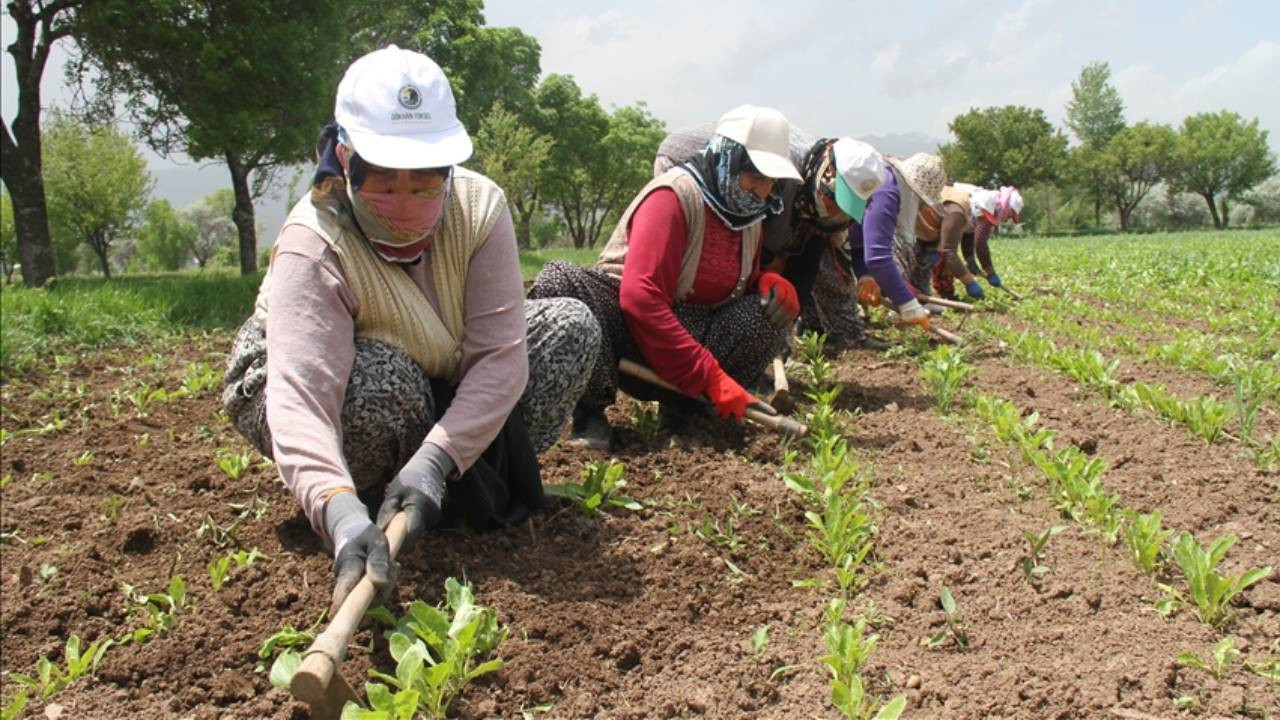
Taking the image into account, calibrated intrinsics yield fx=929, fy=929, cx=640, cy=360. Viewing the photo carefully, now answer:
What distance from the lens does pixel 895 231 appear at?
5.61 metres

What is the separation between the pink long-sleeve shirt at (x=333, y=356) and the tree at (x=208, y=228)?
76196 mm

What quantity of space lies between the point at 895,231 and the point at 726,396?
2.78m

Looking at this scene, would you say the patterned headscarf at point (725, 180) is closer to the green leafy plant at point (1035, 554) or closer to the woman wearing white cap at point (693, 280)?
the woman wearing white cap at point (693, 280)

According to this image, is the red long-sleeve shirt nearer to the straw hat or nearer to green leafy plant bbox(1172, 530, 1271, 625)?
green leafy plant bbox(1172, 530, 1271, 625)

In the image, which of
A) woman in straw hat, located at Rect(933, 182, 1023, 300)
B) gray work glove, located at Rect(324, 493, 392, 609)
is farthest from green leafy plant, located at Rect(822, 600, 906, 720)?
woman in straw hat, located at Rect(933, 182, 1023, 300)

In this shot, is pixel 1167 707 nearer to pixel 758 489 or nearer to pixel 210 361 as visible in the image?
pixel 758 489

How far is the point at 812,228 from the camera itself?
4.27 metres

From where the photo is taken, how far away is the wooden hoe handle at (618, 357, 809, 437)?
10.9 ft

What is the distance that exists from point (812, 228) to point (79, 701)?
3.31 metres

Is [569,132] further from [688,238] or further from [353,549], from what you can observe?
[353,549]

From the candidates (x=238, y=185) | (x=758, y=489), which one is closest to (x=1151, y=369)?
(x=758, y=489)

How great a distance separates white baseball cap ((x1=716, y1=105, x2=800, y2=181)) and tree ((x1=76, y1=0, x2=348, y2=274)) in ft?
30.3

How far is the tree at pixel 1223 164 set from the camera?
5406 cm

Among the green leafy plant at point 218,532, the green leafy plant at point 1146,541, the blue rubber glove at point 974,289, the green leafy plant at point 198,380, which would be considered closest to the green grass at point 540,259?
the blue rubber glove at point 974,289
